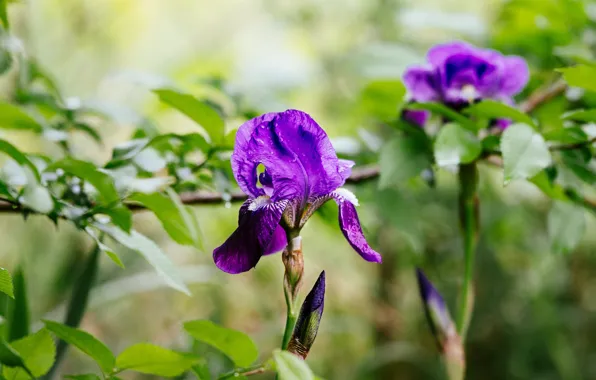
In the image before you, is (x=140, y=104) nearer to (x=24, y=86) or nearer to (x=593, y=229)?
(x=24, y=86)

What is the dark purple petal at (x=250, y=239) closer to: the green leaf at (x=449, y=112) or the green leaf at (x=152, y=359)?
the green leaf at (x=152, y=359)

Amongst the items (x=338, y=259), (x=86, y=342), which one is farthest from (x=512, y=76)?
(x=338, y=259)

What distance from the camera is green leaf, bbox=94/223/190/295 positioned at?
33 cm

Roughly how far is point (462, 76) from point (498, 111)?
6 cm

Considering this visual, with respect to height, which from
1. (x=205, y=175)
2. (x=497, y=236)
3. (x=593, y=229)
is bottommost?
(x=593, y=229)

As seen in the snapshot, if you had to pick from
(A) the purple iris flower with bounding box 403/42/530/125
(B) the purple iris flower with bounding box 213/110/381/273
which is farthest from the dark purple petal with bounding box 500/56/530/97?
(B) the purple iris flower with bounding box 213/110/381/273

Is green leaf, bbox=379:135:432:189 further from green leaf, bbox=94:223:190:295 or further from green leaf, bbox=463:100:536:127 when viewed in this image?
green leaf, bbox=94:223:190:295

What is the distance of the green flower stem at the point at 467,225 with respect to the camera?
1.61 feet

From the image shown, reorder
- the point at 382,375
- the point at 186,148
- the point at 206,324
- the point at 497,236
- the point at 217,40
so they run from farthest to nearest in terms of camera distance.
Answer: the point at 217,40
the point at 382,375
the point at 497,236
the point at 186,148
the point at 206,324

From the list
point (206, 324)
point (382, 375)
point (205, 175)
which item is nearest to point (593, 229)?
point (382, 375)

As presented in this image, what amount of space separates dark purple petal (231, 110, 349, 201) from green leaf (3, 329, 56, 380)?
0.47 feet

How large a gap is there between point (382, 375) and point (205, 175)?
38.4 inches

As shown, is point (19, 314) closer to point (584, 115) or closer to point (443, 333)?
point (443, 333)

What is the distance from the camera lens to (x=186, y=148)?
473 mm
